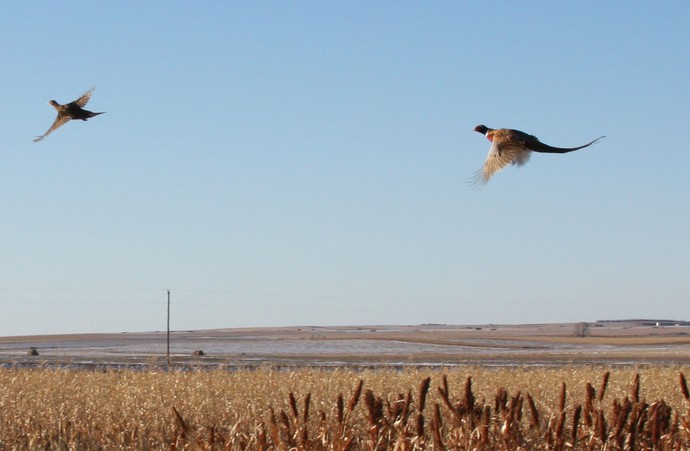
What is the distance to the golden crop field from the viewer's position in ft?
19.5

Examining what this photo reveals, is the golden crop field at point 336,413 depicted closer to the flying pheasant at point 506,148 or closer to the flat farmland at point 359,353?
the flying pheasant at point 506,148

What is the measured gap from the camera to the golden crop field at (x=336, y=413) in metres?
5.94

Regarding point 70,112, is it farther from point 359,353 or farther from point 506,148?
point 359,353

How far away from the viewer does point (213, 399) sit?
1578 cm

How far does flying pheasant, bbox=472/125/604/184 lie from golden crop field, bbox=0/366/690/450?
6.32 ft

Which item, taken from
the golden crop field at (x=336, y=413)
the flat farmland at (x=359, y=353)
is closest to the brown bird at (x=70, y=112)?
A: the golden crop field at (x=336, y=413)

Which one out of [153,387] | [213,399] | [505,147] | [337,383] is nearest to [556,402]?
[337,383]

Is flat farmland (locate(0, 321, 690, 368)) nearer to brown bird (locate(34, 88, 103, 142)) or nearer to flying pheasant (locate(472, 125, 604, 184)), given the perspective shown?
brown bird (locate(34, 88, 103, 142))

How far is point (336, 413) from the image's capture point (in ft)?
43.6

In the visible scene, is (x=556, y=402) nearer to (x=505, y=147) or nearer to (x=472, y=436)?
(x=505, y=147)

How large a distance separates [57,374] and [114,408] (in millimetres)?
7235

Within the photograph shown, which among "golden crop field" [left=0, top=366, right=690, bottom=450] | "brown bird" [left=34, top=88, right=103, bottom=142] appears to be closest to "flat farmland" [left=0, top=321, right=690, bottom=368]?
"golden crop field" [left=0, top=366, right=690, bottom=450]

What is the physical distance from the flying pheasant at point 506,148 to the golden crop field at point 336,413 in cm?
193

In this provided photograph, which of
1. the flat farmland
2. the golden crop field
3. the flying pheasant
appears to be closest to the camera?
the golden crop field
